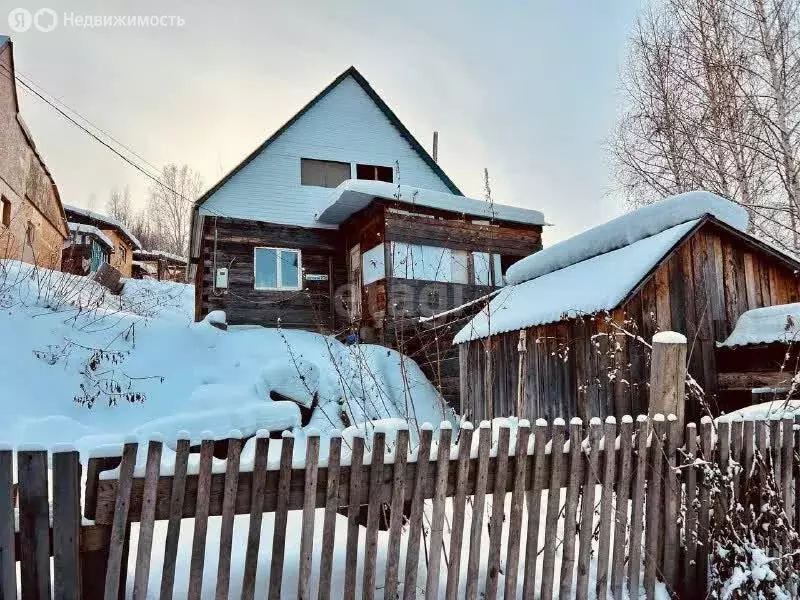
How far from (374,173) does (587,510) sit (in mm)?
16960

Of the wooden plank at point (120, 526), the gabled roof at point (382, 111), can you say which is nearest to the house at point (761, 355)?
the wooden plank at point (120, 526)

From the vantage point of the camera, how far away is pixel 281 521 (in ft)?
8.15

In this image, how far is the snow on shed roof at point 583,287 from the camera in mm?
6051

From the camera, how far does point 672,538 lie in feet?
11.3

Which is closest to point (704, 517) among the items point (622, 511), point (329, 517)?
point (622, 511)

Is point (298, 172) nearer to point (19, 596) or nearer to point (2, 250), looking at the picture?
point (2, 250)

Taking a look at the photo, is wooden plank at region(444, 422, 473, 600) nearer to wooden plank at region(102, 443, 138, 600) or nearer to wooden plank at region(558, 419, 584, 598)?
wooden plank at region(558, 419, 584, 598)

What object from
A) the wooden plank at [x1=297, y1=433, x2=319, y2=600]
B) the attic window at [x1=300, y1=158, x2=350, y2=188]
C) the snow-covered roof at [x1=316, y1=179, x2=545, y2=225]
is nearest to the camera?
the wooden plank at [x1=297, y1=433, x2=319, y2=600]

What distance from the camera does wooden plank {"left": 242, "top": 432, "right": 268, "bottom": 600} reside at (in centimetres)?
244

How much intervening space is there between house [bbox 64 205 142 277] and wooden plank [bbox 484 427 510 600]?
1551 inches

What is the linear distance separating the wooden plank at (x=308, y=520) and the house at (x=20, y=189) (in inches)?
670

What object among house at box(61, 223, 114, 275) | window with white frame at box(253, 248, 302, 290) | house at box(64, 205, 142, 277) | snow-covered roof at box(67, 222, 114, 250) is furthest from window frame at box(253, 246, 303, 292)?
house at box(64, 205, 142, 277)

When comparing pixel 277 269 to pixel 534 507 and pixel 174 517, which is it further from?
pixel 174 517

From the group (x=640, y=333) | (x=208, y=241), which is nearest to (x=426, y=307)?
(x=208, y=241)
